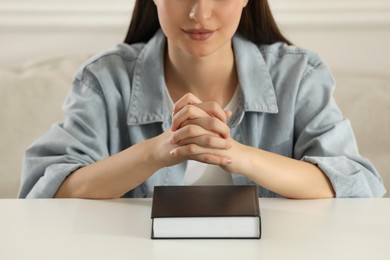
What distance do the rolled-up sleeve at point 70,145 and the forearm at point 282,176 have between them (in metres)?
0.30

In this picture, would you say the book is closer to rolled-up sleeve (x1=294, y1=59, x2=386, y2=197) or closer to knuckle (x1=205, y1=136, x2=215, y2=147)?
knuckle (x1=205, y1=136, x2=215, y2=147)

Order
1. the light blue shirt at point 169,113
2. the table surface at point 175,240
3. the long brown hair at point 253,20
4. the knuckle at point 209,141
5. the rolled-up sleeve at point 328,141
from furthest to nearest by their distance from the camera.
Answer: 1. the long brown hair at point 253,20
2. the light blue shirt at point 169,113
3. the rolled-up sleeve at point 328,141
4. the knuckle at point 209,141
5. the table surface at point 175,240

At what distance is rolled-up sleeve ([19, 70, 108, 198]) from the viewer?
1.40m

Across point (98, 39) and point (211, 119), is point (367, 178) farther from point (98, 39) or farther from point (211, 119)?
point (98, 39)

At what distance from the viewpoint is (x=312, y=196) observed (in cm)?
129

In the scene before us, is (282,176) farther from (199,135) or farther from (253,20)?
(253,20)

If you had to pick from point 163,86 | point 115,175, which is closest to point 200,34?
point 163,86

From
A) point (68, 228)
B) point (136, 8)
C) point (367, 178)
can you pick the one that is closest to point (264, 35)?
point (136, 8)

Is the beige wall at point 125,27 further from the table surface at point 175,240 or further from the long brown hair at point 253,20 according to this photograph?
the table surface at point 175,240

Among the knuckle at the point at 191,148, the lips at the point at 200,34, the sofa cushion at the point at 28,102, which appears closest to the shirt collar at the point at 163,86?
the lips at the point at 200,34

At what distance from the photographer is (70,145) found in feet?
4.76

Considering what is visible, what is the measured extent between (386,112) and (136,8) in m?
0.70

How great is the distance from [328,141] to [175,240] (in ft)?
1.56

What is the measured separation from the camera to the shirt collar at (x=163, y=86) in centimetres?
152
